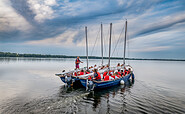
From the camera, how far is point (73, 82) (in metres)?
15.8

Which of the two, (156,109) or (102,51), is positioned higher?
(102,51)

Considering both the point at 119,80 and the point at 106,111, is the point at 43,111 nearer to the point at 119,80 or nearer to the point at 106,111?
the point at 106,111

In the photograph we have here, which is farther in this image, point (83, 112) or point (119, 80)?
point (119, 80)

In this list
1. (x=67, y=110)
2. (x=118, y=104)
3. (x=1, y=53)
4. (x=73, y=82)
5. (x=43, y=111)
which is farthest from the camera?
(x=1, y=53)

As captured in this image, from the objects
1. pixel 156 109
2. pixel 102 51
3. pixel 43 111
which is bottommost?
pixel 156 109

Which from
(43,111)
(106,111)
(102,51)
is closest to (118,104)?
(106,111)

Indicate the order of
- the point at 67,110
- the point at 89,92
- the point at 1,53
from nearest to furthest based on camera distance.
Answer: the point at 67,110
the point at 89,92
the point at 1,53

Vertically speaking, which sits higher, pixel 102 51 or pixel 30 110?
pixel 102 51

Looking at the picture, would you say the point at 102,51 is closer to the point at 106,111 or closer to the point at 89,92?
the point at 89,92

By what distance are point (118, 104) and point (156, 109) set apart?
292 cm

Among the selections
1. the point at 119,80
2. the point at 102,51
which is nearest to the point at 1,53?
the point at 102,51

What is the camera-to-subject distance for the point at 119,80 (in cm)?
1689

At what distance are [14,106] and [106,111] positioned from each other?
6.68 metres

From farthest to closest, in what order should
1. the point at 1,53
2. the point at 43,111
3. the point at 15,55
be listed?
the point at 15,55
the point at 1,53
the point at 43,111
